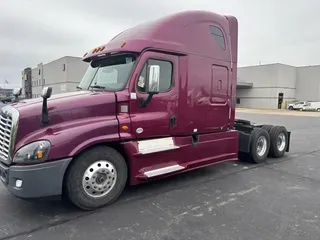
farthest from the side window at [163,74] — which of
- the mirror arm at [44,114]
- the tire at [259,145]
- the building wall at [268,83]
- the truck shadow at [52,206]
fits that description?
the building wall at [268,83]

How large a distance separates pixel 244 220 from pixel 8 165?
333 cm

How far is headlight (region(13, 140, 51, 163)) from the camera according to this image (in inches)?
136

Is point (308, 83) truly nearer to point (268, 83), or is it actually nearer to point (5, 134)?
point (268, 83)

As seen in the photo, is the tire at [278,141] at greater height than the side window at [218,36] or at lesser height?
lesser

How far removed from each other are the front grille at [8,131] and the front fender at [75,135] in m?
0.16

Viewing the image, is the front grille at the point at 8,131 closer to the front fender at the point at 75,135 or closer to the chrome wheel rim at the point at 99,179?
the front fender at the point at 75,135

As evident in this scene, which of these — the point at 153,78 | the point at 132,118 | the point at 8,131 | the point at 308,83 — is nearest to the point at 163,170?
the point at 132,118

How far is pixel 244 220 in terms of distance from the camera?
364 cm

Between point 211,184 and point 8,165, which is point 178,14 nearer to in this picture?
point 211,184

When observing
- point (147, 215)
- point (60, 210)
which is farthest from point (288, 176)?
point (60, 210)

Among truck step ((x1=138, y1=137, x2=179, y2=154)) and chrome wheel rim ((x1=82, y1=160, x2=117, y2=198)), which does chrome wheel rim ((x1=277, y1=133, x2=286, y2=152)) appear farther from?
chrome wheel rim ((x1=82, y1=160, x2=117, y2=198))

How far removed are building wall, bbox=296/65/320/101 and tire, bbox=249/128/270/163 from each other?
164 ft

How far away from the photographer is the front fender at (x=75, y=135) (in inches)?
139

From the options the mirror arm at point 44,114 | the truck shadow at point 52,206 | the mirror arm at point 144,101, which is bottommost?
the truck shadow at point 52,206
